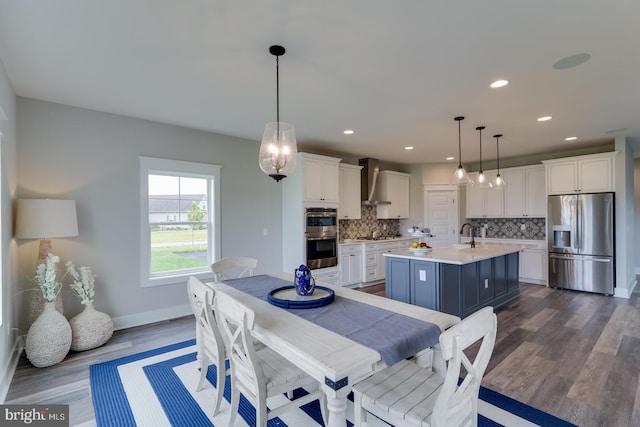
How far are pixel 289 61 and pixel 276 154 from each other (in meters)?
0.77

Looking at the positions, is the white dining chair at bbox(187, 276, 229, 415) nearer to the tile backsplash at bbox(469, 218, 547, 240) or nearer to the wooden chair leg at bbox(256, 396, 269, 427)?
the wooden chair leg at bbox(256, 396, 269, 427)

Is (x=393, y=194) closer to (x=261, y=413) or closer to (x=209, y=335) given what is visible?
(x=209, y=335)

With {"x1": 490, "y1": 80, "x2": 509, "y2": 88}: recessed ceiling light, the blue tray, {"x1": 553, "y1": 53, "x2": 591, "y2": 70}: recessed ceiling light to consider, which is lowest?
the blue tray

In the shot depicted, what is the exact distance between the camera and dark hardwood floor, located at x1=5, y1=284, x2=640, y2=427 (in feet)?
7.26

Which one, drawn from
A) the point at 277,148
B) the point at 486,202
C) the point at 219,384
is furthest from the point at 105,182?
the point at 486,202

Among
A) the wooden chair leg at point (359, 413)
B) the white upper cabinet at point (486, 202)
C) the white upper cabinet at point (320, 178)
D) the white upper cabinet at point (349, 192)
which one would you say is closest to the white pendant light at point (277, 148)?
the wooden chair leg at point (359, 413)

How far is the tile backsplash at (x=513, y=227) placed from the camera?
20.9ft

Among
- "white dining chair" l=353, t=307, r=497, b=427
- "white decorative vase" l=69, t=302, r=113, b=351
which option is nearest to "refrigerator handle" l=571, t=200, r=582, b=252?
"white dining chair" l=353, t=307, r=497, b=427

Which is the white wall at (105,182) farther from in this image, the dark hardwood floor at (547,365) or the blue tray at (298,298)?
the blue tray at (298,298)

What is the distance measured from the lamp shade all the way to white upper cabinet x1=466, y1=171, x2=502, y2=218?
6.79 m

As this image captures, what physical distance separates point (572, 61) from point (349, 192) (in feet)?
13.0

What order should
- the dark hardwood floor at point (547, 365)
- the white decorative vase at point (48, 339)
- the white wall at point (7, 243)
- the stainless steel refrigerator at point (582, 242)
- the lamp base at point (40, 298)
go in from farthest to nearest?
the stainless steel refrigerator at point (582, 242)
the lamp base at point (40, 298)
the white decorative vase at point (48, 339)
the white wall at point (7, 243)
the dark hardwood floor at point (547, 365)

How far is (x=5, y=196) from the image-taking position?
2623 mm

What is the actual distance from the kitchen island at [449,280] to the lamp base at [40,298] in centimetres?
386
